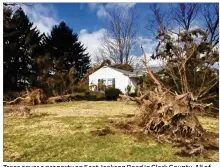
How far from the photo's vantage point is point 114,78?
3641 centimetres

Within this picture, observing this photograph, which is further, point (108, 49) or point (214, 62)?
point (108, 49)

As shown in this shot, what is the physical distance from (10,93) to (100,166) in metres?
19.2

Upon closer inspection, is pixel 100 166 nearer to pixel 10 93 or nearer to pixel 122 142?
Answer: pixel 122 142

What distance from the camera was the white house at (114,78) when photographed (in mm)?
36000

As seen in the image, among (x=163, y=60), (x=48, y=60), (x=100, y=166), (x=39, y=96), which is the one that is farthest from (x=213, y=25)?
(x=100, y=166)

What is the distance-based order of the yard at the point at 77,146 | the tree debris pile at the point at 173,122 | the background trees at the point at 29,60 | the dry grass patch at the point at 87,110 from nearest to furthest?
the yard at the point at 77,146 → the tree debris pile at the point at 173,122 → the dry grass patch at the point at 87,110 → the background trees at the point at 29,60

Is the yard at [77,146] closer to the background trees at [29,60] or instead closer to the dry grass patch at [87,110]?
the dry grass patch at [87,110]

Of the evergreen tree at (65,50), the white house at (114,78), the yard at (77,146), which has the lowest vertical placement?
the yard at (77,146)

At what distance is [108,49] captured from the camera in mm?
47031

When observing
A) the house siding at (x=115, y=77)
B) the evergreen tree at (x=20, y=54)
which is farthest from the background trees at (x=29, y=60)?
the house siding at (x=115, y=77)

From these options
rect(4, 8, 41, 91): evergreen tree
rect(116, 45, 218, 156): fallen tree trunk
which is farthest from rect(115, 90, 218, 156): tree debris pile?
rect(4, 8, 41, 91): evergreen tree

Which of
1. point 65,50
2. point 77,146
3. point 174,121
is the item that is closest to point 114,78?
point 65,50

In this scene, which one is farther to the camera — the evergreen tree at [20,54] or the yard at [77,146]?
the evergreen tree at [20,54]

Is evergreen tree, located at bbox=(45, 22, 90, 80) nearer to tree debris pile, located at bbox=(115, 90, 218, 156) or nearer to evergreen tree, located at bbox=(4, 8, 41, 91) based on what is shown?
evergreen tree, located at bbox=(4, 8, 41, 91)
